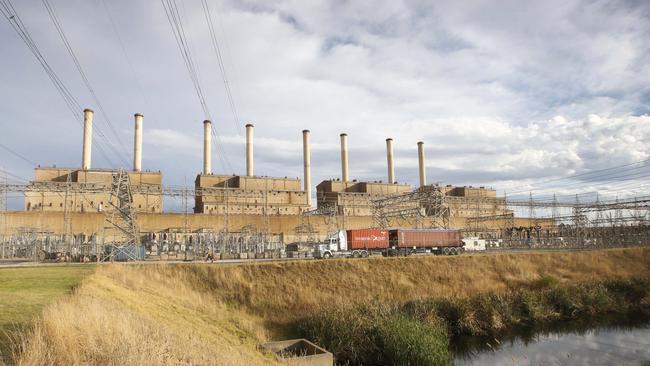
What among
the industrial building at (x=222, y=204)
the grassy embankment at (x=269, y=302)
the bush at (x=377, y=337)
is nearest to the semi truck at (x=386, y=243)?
the industrial building at (x=222, y=204)

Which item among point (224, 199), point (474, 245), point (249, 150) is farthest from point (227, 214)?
point (474, 245)

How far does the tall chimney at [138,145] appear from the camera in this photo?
2618 inches

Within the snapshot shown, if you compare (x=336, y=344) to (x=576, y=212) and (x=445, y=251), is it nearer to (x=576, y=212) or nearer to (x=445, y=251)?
(x=445, y=251)

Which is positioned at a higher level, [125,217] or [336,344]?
[125,217]

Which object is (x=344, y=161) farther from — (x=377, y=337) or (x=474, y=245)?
(x=377, y=337)

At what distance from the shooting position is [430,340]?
1759 cm

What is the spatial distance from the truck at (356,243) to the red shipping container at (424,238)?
1.25 metres

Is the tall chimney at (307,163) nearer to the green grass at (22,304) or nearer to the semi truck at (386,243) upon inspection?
the semi truck at (386,243)

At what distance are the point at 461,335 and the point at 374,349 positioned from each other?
6.32 metres

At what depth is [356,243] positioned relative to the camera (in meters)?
44.4

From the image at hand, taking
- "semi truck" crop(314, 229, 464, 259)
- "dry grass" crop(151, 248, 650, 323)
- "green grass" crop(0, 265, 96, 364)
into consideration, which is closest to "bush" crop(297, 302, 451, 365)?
"dry grass" crop(151, 248, 650, 323)

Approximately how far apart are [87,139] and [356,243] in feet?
152

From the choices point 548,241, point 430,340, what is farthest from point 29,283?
point 548,241

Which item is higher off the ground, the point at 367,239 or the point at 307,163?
the point at 307,163
